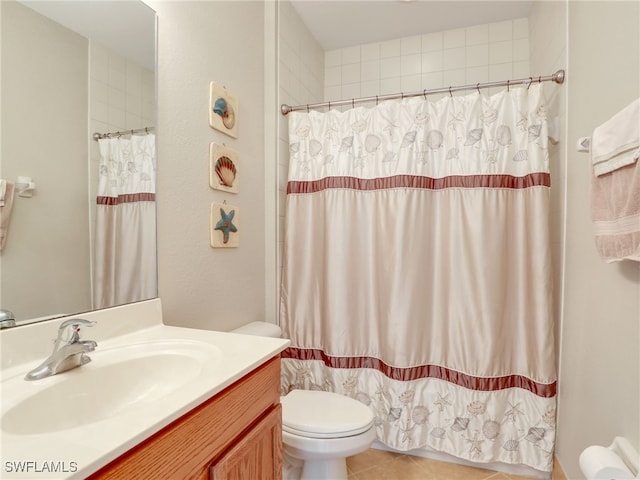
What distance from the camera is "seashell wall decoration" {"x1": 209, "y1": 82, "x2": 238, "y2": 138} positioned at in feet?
4.87

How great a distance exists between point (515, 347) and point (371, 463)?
956 millimetres

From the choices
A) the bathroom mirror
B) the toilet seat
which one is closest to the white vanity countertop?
the bathroom mirror

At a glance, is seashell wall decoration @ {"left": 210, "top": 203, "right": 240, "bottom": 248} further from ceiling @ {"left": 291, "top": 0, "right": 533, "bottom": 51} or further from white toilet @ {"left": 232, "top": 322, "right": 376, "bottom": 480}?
ceiling @ {"left": 291, "top": 0, "right": 533, "bottom": 51}

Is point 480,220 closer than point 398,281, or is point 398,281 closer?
point 480,220

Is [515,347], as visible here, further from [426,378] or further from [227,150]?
[227,150]

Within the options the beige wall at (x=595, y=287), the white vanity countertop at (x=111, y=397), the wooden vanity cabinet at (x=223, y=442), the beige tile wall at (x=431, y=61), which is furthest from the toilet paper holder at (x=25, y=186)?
the beige tile wall at (x=431, y=61)

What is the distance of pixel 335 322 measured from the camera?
1.84 metres

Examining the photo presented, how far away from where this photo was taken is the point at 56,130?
2.95 feet

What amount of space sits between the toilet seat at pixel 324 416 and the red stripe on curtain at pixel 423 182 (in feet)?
3.54

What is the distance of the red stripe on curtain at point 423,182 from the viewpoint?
1.59 m

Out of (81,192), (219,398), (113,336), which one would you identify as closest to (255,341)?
(219,398)

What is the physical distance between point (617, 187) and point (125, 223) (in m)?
1.50

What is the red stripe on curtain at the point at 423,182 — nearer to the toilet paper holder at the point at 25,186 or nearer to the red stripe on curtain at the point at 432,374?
the red stripe on curtain at the point at 432,374

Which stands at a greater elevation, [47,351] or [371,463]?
[47,351]
